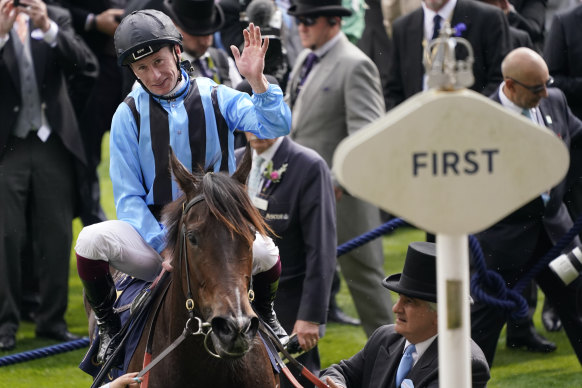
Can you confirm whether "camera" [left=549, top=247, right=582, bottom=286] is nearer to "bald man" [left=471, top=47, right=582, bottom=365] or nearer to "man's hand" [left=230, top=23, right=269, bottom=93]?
"bald man" [left=471, top=47, right=582, bottom=365]

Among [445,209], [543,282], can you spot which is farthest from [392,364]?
[543,282]

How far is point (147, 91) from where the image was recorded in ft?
17.3

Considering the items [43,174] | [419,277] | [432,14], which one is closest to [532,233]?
[432,14]

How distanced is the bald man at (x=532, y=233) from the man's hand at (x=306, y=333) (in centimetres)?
124

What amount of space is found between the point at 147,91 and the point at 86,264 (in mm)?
874

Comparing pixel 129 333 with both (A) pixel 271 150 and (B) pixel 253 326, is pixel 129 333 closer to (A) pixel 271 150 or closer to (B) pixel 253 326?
(B) pixel 253 326

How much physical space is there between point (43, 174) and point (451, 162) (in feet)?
20.9

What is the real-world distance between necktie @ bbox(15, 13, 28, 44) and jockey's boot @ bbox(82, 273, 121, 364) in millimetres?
3974

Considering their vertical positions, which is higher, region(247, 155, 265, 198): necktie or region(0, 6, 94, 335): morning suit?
region(247, 155, 265, 198): necktie

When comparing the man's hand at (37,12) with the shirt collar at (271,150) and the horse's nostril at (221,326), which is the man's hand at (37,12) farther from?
the horse's nostril at (221,326)

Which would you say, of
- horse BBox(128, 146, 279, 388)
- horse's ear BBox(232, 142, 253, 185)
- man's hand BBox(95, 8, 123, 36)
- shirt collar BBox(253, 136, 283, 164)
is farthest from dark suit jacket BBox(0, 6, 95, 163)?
horse's ear BBox(232, 142, 253, 185)

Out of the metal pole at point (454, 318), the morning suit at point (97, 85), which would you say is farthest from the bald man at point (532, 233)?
the metal pole at point (454, 318)

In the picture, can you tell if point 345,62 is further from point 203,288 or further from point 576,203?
point 203,288

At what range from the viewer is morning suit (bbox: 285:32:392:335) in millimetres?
8359
